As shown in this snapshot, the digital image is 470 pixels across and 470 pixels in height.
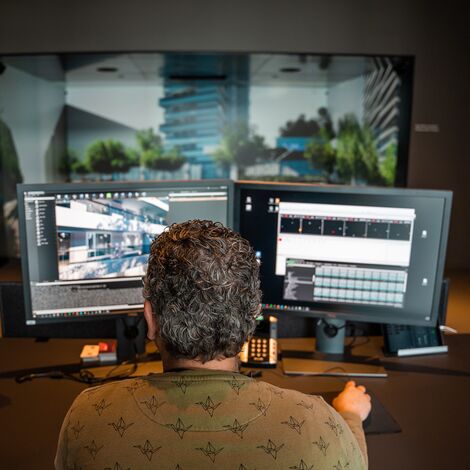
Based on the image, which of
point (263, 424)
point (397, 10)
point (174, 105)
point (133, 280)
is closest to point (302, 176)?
point (174, 105)

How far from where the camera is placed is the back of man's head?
887 mm

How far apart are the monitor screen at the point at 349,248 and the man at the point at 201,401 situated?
78 cm

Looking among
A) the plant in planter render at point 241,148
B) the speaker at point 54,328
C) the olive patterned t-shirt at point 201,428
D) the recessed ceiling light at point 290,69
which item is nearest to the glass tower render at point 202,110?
the plant in planter render at point 241,148

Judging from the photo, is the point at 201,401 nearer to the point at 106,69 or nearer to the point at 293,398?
the point at 293,398

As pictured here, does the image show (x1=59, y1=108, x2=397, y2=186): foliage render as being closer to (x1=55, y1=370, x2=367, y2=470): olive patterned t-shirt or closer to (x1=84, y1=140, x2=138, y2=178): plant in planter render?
(x1=84, y1=140, x2=138, y2=178): plant in planter render

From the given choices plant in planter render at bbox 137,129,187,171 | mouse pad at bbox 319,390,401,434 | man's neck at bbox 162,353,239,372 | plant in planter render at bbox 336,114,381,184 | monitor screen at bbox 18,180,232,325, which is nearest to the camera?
man's neck at bbox 162,353,239,372

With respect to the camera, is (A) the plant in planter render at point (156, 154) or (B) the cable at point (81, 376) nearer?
(B) the cable at point (81, 376)

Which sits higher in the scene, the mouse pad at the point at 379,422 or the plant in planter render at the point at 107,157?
the plant in planter render at the point at 107,157

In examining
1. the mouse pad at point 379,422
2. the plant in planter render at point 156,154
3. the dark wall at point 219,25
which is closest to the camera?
the mouse pad at point 379,422

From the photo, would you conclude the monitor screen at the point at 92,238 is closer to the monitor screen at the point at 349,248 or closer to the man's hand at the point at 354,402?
the monitor screen at the point at 349,248

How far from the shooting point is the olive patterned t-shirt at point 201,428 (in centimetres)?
79

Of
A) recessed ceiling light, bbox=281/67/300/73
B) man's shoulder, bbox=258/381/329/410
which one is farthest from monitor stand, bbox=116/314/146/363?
recessed ceiling light, bbox=281/67/300/73

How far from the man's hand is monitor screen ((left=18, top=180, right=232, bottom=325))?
0.69m

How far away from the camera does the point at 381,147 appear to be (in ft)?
21.4
